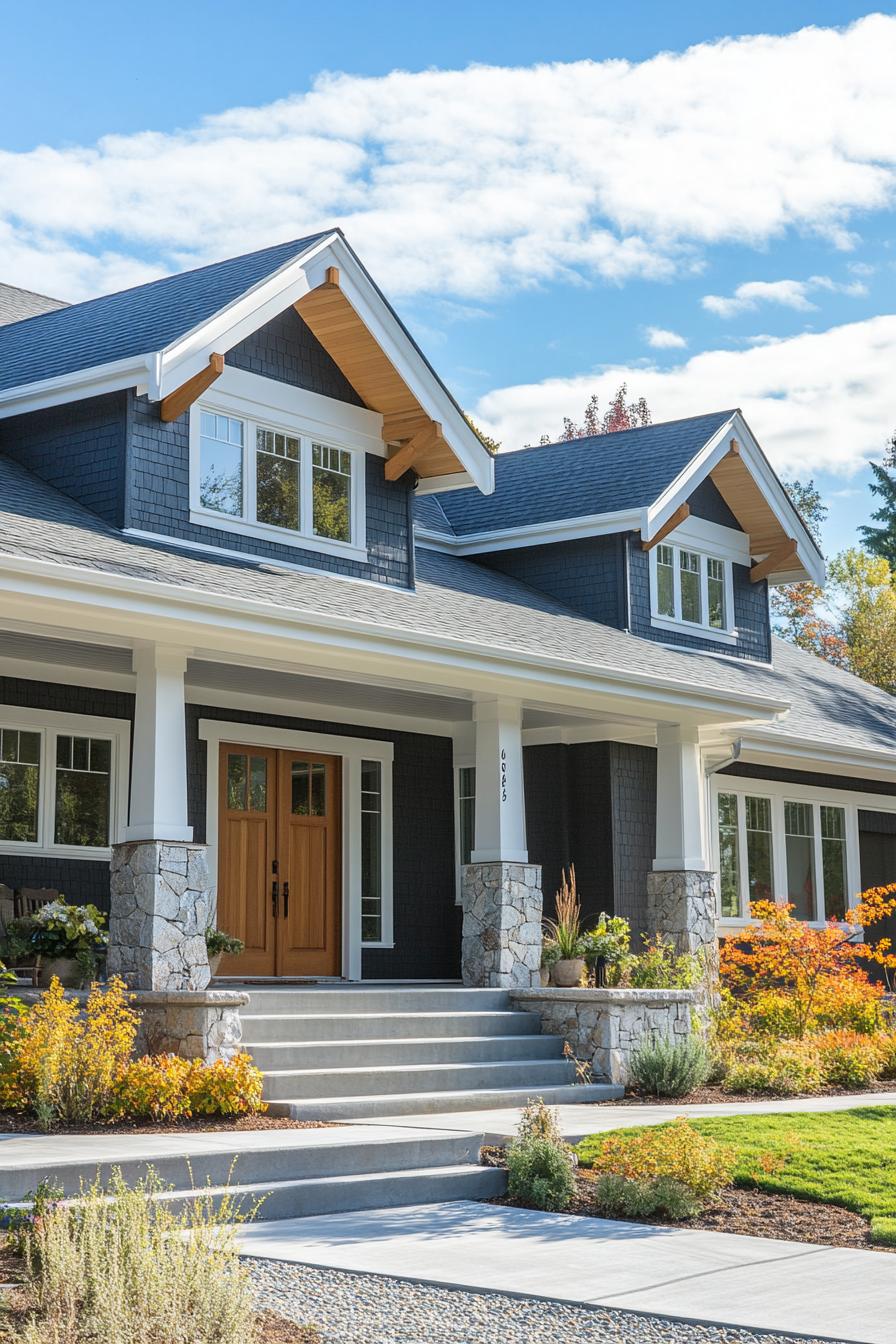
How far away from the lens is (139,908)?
1091 centimetres

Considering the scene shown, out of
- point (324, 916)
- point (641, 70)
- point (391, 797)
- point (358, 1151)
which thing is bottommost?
point (358, 1151)

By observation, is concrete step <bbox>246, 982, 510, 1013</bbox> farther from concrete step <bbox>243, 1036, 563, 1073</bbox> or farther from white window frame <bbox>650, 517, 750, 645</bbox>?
white window frame <bbox>650, 517, 750, 645</bbox>

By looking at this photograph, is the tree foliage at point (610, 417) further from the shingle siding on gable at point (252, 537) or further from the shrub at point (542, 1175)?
the shrub at point (542, 1175)

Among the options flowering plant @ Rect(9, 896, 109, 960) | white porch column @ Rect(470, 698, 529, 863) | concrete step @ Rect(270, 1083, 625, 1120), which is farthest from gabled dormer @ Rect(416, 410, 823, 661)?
flowering plant @ Rect(9, 896, 109, 960)

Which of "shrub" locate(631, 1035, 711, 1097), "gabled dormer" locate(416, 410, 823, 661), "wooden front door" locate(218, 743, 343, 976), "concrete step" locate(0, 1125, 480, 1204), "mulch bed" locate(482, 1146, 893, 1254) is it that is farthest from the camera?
"gabled dormer" locate(416, 410, 823, 661)

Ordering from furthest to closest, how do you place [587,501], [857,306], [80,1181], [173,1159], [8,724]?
[857,306], [587,501], [8,724], [173,1159], [80,1181]

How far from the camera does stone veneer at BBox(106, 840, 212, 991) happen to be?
424 inches

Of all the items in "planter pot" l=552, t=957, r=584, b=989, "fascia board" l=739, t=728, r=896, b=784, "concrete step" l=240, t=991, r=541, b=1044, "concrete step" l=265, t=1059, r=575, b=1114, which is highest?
"fascia board" l=739, t=728, r=896, b=784

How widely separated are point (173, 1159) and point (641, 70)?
10.8 m

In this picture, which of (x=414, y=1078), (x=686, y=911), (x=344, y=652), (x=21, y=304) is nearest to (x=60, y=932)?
(x=414, y=1078)

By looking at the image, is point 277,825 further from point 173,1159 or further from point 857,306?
point 857,306

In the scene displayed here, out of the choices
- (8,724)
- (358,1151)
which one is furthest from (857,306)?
(358,1151)

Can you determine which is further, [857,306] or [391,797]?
[857,306]

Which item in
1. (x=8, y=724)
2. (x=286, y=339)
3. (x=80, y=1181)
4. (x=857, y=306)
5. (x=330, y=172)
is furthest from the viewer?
(x=857, y=306)
